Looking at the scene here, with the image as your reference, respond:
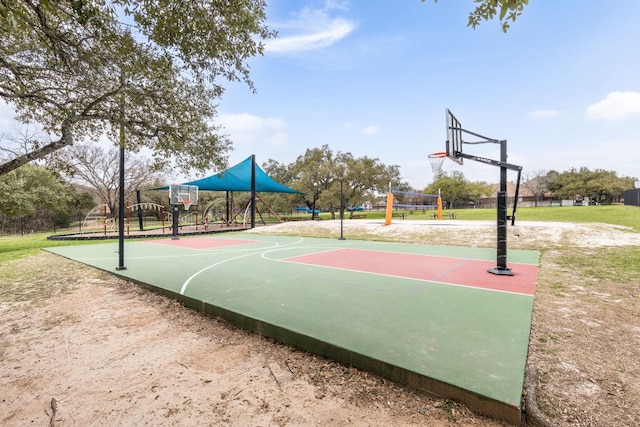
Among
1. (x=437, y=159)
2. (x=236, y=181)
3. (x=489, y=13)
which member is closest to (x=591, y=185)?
(x=437, y=159)

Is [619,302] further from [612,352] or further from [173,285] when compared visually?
[173,285]

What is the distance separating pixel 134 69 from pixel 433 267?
640cm

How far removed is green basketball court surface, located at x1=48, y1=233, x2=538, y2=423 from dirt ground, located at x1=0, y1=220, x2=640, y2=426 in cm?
13

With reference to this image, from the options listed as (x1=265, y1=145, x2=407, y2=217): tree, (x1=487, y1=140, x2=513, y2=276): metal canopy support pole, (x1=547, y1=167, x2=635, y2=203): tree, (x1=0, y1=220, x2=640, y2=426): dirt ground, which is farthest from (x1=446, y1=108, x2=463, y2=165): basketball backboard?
(x1=547, y1=167, x2=635, y2=203): tree

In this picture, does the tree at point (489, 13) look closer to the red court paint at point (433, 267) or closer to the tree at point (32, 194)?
the red court paint at point (433, 267)

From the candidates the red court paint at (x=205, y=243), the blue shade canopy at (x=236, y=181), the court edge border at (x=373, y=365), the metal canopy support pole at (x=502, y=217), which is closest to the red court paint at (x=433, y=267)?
the metal canopy support pole at (x=502, y=217)

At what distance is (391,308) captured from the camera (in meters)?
3.63

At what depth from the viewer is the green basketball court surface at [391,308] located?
219 centimetres

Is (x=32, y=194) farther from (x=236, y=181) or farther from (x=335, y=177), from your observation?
(x=335, y=177)

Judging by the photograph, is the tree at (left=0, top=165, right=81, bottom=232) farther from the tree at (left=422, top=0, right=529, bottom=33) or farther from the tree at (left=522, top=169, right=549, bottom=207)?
the tree at (left=522, top=169, right=549, bottom=207)

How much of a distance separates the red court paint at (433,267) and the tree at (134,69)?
11.9 ft

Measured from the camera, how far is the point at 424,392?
210 cm

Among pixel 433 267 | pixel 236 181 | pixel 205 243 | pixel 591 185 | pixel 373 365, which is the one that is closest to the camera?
pixel 373 365

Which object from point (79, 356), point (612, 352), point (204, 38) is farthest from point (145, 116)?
point (612, 352)
